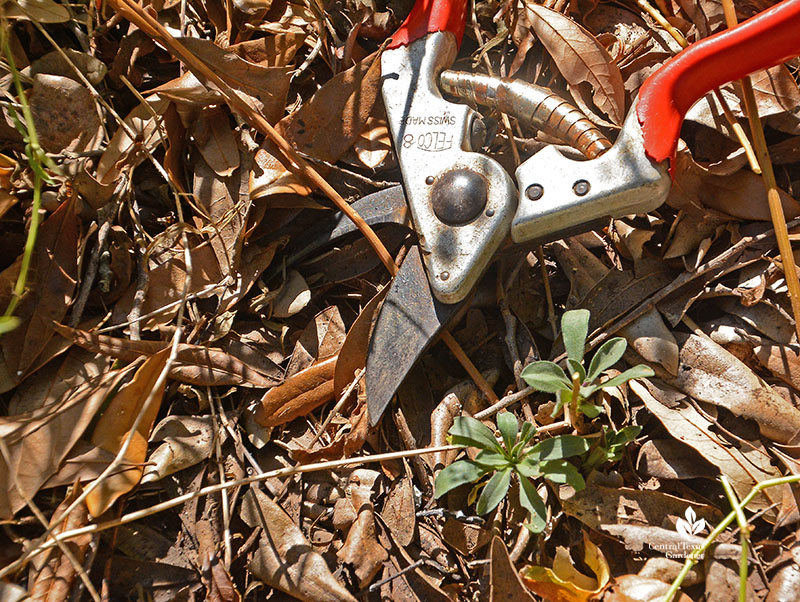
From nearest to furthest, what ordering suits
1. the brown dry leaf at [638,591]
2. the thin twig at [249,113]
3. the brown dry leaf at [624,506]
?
1. the brown dry leaf at [638,591]
2. the brown dry leaf at [624,506]
3. the thin twig at [249,113]

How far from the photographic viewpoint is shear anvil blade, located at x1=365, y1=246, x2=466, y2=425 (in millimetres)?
1587

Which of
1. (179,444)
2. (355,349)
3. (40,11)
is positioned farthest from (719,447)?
(40,11)

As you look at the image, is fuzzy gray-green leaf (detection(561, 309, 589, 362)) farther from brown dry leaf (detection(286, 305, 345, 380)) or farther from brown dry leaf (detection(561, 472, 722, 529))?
brown dry leaf (detection(286, 305, 345, 380))

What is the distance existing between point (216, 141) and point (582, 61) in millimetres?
1022

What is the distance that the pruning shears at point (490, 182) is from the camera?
154cm

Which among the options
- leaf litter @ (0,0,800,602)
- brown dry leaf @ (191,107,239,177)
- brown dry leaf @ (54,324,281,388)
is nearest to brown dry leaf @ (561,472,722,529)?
leaf litter @ (0,0,800,602)

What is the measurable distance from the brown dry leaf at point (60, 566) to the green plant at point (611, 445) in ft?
3.78

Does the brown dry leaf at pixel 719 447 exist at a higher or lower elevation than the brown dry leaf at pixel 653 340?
lower

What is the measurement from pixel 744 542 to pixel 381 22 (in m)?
1.58

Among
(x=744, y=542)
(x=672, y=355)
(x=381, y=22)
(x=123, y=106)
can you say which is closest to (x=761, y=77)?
(x=672, y=355)

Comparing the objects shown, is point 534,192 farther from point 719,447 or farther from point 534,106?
point 719,447

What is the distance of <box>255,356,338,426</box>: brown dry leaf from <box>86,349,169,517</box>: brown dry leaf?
26 centimetres

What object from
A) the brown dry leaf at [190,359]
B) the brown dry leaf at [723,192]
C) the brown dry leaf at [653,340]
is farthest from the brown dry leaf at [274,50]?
the brown dry leaf at [653,340]

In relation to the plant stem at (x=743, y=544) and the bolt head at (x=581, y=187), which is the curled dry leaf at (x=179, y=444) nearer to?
the bolt head at (x=581, y=187)
